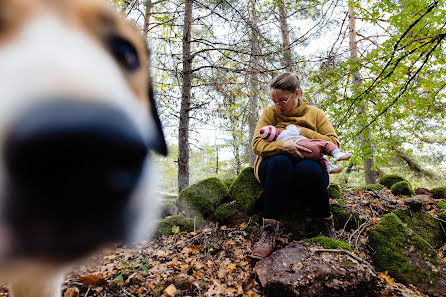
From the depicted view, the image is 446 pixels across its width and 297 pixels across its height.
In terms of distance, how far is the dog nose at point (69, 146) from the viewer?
23 centimetres

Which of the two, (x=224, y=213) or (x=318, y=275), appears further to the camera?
(x=224, y=213)

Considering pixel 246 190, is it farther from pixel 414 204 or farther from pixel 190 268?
pixel 414 204

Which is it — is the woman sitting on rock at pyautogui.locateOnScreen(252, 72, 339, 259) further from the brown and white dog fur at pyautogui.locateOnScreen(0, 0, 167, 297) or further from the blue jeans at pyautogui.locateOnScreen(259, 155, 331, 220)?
the brown and white dog fur at pyautogui.locateOnScreen(0, 0, 167, 297)

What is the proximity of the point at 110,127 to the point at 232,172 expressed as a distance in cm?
974

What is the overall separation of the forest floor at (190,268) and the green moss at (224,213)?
11cm

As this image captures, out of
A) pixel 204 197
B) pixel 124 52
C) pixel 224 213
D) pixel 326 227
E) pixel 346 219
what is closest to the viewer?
pixel 124 52

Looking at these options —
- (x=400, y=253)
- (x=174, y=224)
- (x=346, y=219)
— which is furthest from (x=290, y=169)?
(x=174, y=224)

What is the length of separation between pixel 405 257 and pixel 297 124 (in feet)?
5.66

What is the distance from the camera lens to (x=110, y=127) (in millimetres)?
293

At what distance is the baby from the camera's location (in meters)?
2.25

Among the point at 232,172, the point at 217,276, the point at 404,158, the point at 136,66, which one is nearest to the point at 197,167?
the point at 232,172

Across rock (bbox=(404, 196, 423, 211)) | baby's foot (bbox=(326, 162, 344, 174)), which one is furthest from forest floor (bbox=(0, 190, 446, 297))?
baby's foot (bbox=(326, 162, 344, 174))

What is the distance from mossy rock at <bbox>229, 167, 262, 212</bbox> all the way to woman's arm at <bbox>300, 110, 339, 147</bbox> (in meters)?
1.06

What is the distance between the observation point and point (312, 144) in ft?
8.03
